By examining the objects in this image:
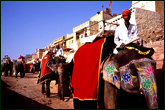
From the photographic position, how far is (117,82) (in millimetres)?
2664

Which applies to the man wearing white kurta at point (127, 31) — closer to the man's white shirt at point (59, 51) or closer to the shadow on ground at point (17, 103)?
the shadow on ground at point (17, 103)

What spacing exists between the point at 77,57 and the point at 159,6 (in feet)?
62.5

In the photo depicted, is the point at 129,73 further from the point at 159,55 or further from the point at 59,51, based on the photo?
the point at 59,51

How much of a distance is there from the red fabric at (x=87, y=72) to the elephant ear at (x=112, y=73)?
Result: 1.54 ft

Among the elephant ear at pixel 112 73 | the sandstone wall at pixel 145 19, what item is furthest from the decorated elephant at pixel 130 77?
the sandstone wall at pixel 145 19

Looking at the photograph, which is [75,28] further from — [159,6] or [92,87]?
[92,87]

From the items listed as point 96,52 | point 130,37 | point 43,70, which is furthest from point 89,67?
point 43,70

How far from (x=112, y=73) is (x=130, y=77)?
0.40m

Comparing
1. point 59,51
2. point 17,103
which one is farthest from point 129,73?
point 59,51

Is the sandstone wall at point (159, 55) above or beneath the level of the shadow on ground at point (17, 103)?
above

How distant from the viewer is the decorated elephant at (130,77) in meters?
2.20

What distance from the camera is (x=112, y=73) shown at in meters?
2.77

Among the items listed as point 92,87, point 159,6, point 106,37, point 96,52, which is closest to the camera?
point 92,87

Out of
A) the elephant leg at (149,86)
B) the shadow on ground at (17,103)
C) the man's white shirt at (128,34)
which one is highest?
the man's white shirt at (128,34)
